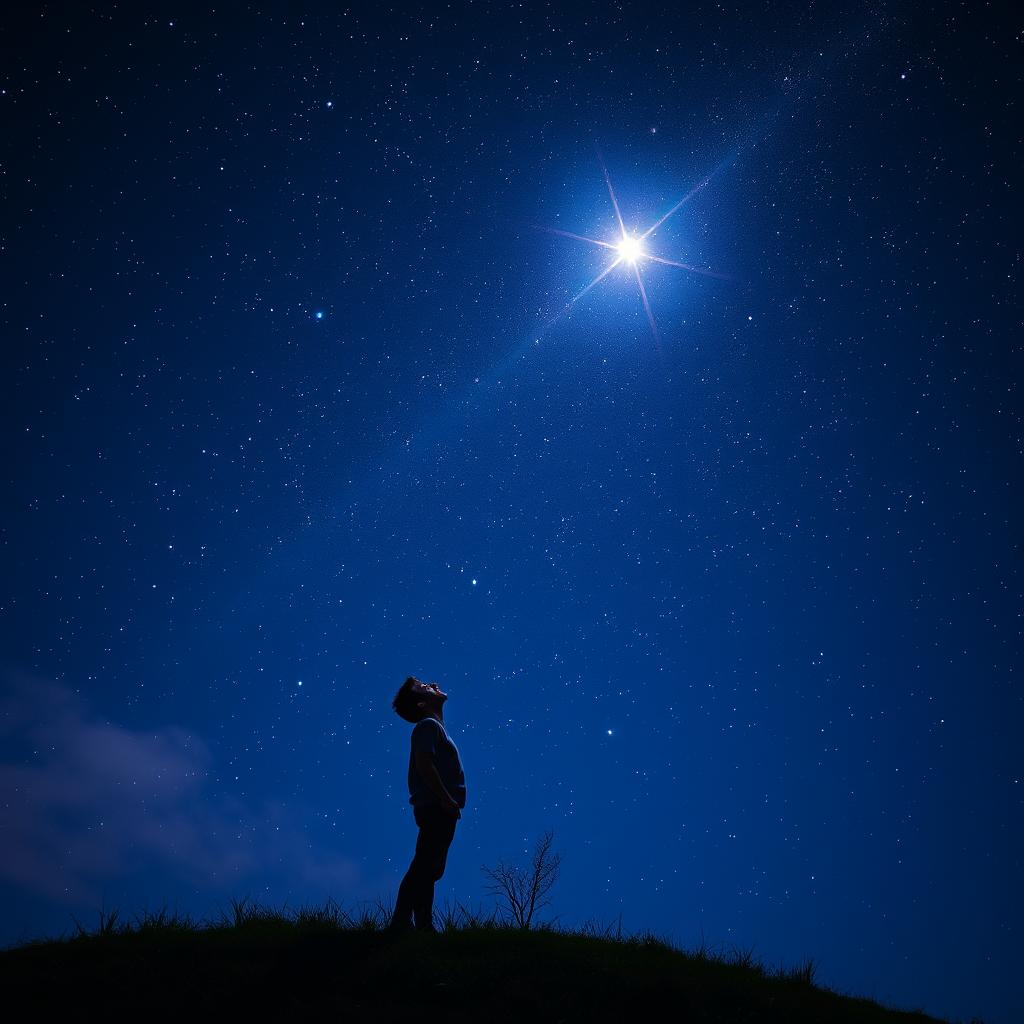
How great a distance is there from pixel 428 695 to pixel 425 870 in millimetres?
1399

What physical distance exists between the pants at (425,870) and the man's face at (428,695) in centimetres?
87

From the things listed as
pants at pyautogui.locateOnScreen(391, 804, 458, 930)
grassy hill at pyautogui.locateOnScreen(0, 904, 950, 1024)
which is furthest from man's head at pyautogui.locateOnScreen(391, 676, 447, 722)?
grassy hill at pyautogui.locateOnScreen(0, 904, 950, 1024)

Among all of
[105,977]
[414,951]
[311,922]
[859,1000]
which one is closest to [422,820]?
[414,951]

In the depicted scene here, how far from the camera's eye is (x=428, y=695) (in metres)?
5.99

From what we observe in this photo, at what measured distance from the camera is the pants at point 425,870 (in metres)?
5.26

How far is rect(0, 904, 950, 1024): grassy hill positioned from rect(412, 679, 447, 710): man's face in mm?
1758

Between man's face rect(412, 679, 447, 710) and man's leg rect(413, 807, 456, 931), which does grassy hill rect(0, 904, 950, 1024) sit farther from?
man's face rect(412, 679, 447, 710)

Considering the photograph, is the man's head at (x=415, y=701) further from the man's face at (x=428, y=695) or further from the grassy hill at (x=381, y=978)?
the grassy hill at (x=381, y=978)

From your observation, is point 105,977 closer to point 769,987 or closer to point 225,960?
point 225,960

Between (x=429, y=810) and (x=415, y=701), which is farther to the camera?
(x=415, y=701)

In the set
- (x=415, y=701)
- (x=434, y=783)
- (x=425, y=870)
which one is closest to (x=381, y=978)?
(x=425, y=870)

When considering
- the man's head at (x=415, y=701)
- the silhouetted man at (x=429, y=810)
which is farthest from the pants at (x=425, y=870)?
the man's head at (x=415, y=701)

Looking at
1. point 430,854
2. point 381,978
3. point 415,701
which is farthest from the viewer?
point 415,701

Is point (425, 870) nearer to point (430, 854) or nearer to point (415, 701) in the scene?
point (430, 854)
